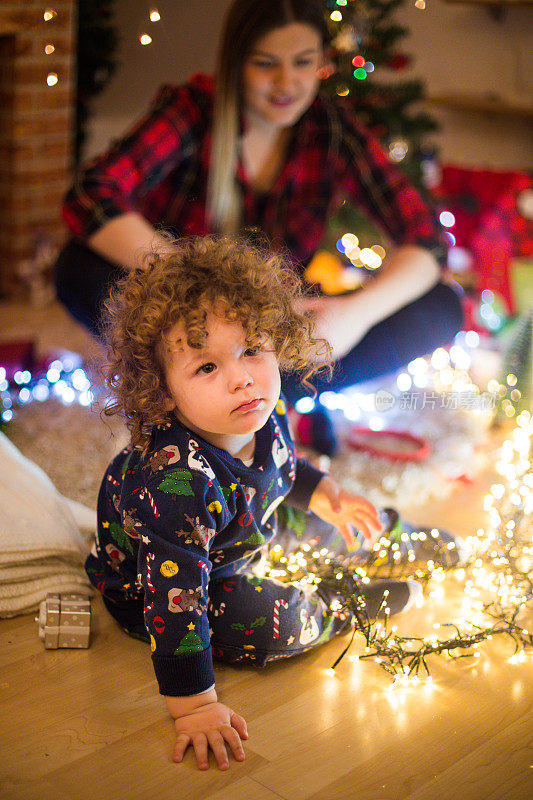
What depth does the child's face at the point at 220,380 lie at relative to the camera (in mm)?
893

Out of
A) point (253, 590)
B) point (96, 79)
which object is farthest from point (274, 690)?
point (96, 79)

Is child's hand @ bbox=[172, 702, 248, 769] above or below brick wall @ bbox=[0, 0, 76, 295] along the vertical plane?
below

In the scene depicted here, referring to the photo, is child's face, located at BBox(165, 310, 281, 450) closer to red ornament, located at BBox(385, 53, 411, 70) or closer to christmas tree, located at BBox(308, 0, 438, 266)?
christmas tree, located at BBox(308, 0, 438, 266)

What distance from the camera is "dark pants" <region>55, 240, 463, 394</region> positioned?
4.73 feet

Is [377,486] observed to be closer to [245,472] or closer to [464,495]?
[464,495]

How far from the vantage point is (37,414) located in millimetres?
1758

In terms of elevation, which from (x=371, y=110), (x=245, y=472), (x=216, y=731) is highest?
(x=371, y=110)

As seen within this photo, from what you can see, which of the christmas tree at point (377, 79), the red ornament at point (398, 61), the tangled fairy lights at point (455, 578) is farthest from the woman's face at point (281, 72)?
the tangled fairy lights at point (455, 578)

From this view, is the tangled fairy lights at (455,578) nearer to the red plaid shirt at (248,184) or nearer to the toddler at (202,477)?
the toddler at (202,477)

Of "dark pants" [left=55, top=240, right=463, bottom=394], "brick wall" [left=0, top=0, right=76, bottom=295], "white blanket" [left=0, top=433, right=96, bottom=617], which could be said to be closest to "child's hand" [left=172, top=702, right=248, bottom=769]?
"white blanket" [left=0, top=433, right=96, bottom=617]

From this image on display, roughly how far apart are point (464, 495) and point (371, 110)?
109 cm

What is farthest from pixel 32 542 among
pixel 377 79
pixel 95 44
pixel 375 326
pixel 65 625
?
pixel 377 79

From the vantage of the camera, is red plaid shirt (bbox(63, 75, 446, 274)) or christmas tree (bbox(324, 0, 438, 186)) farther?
christmas tree (bbox(324, 0, 438, 186))

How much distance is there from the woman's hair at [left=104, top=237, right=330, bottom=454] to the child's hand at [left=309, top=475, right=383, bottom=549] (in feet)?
0.72
